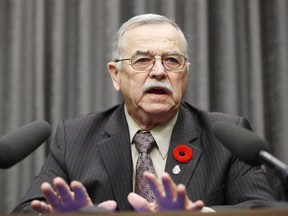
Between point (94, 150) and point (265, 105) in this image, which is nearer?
point (94, 150)

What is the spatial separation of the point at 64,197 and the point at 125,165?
558mm

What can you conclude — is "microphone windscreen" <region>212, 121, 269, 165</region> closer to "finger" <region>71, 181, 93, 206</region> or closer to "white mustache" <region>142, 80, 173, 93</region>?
"finger" <region>71, 181, 93, 206</region>

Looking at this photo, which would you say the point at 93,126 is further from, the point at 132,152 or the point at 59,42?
the point at 59,42

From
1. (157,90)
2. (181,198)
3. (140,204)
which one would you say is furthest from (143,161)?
(181,198)

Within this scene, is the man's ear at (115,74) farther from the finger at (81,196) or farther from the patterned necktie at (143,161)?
the finger at (81,196)

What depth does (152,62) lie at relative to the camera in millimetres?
1887

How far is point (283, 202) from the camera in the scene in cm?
98

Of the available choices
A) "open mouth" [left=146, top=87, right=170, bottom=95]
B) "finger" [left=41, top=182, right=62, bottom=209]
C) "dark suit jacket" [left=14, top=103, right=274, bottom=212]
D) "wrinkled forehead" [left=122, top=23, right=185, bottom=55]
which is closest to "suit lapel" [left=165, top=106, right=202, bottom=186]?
"dark suit jacket" [left=14, top=103, right=274, bottom=212]

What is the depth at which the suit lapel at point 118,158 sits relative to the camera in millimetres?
1742

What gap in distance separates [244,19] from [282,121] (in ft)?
1.76

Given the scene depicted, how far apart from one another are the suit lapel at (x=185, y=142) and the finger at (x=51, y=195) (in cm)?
55

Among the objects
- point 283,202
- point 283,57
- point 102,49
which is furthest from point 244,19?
point 283,202

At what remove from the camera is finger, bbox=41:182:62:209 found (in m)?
1.26

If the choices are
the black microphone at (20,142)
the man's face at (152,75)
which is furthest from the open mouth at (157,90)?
the black microphone at (20,142)
